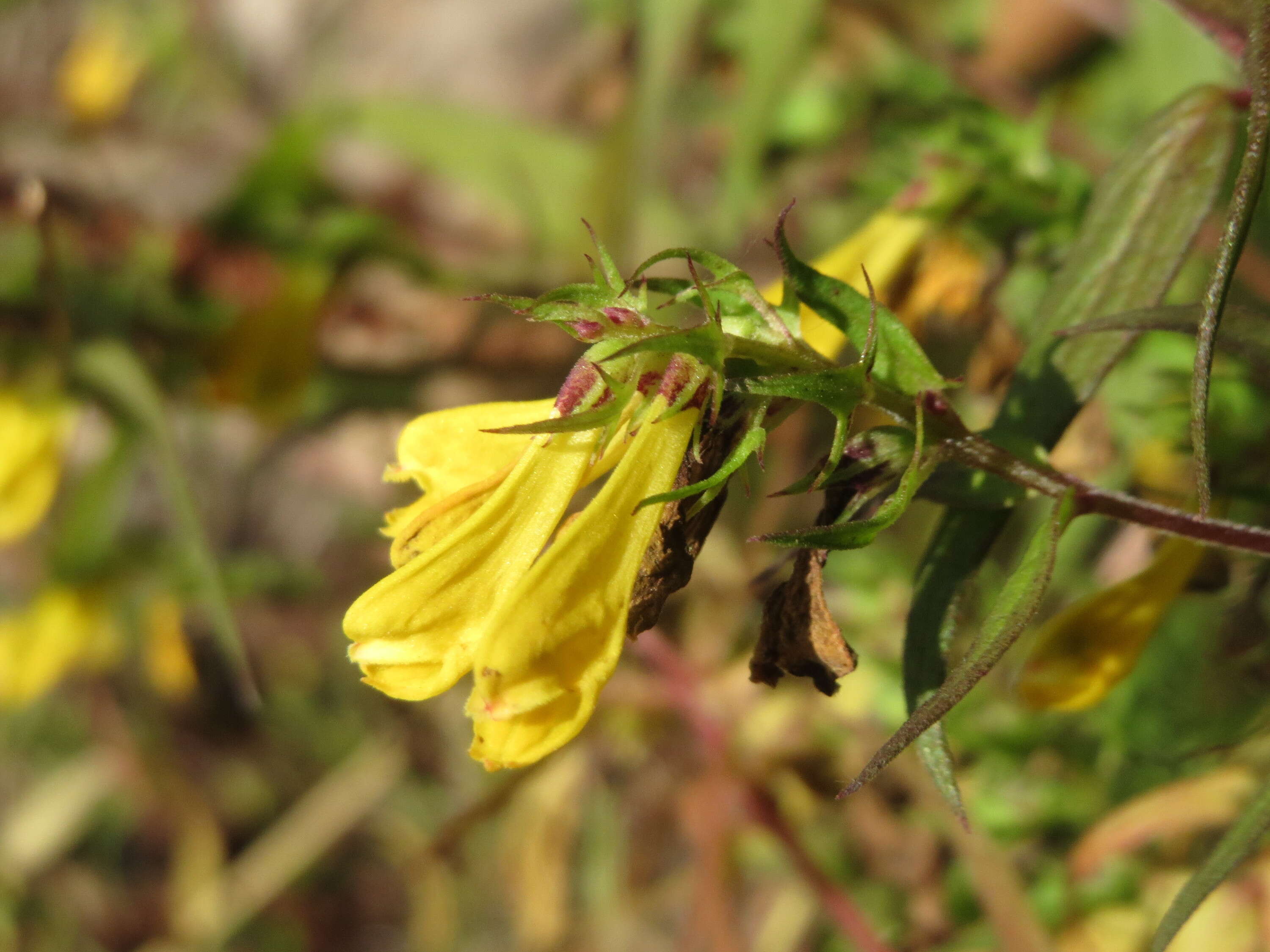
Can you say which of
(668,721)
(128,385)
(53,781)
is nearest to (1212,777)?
(668,721)

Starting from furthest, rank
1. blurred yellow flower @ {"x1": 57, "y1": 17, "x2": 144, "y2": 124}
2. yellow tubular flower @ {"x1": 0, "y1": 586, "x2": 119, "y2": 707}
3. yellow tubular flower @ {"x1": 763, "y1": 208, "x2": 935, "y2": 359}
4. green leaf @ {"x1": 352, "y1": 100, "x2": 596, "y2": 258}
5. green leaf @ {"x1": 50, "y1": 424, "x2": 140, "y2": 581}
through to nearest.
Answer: blurred yellow flower @ {"x1": 57, "y1": 17, "x2": 144, "y2": 124} < green leaf @ {"x1": 352, "y1": 100, "x2": 596, "y2": 258} < yellow tubular flower @ {"x1": 0, "y1": 586, "x2": 119, "y2": 707} < green leaf @ {"x1": 50, "y1": 424, "x2": 140, "y2": 581} < yellow tubular flower @ {"x1": 763, "y1": 208, "x2": 935, "y2": 359}

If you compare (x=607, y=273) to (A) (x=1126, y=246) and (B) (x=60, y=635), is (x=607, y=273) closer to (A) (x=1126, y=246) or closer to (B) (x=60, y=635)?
(A) (x=1126, y=246)

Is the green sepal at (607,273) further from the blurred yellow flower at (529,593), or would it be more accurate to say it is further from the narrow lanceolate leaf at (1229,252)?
the narrow lanceolate leaf at (1229,252)

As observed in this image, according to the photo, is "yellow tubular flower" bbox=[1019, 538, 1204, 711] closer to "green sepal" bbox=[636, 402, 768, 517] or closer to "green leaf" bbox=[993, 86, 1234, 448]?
"green leaf" bbox=[993, 86, 1234, 448]

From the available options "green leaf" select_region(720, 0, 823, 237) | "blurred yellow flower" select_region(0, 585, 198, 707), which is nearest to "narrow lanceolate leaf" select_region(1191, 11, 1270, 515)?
"green leaf" select_region(720, 0, 823, 237)

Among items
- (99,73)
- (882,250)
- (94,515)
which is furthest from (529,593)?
(99,73)

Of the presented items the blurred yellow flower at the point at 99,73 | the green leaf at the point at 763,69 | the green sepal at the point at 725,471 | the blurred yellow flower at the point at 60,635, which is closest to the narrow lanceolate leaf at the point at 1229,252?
the green sepal at the point at 725,471
